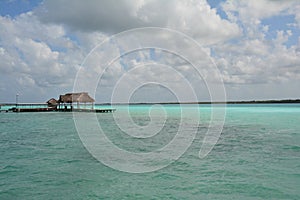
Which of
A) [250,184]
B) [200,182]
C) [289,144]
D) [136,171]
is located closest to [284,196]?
[250,184]

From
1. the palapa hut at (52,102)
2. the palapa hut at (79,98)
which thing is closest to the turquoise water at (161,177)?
the palapa hut at (79,98)

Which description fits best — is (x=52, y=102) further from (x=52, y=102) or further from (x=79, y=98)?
(x=79, y=98)

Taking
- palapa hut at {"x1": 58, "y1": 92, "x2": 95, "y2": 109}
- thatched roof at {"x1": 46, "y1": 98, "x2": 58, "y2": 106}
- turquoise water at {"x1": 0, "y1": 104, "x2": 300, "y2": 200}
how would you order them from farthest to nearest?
thatched roof at {"x1": 46, "y1": 98, "x2": 58, "y2": 106} → palapa hut at {"x1": 58, "y1": 92, "x2": 95, "y2": 109} → turquoise water at {"x1": 0, "y1": 104, "x2": 300, "y2": 200}

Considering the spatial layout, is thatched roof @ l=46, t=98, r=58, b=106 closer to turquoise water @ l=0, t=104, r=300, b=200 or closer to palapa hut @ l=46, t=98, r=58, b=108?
palapa hut @ l=46, t=98, r=58, b=108

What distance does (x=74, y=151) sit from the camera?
35.4ft

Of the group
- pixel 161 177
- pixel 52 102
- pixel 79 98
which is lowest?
pixel 161 177

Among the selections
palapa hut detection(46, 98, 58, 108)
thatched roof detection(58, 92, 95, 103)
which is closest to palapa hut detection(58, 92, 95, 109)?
thatched roof detection(58, 92, 95, 103)

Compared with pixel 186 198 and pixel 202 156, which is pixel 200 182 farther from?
pixel 202 156

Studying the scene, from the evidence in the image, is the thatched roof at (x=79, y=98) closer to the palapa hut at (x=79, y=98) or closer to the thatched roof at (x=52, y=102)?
the palapa hut at (x=79, y=98)

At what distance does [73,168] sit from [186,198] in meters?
3.74

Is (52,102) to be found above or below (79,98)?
below

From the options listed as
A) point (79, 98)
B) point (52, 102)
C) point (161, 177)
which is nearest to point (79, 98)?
point (79, 98)

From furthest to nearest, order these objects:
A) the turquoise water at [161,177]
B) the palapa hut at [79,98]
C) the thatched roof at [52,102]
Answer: the thatched roof at [52,102]
the palapa hut at [79,98]
the turquoise water at [161,177]

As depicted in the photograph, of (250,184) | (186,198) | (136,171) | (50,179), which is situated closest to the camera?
(186,198)
